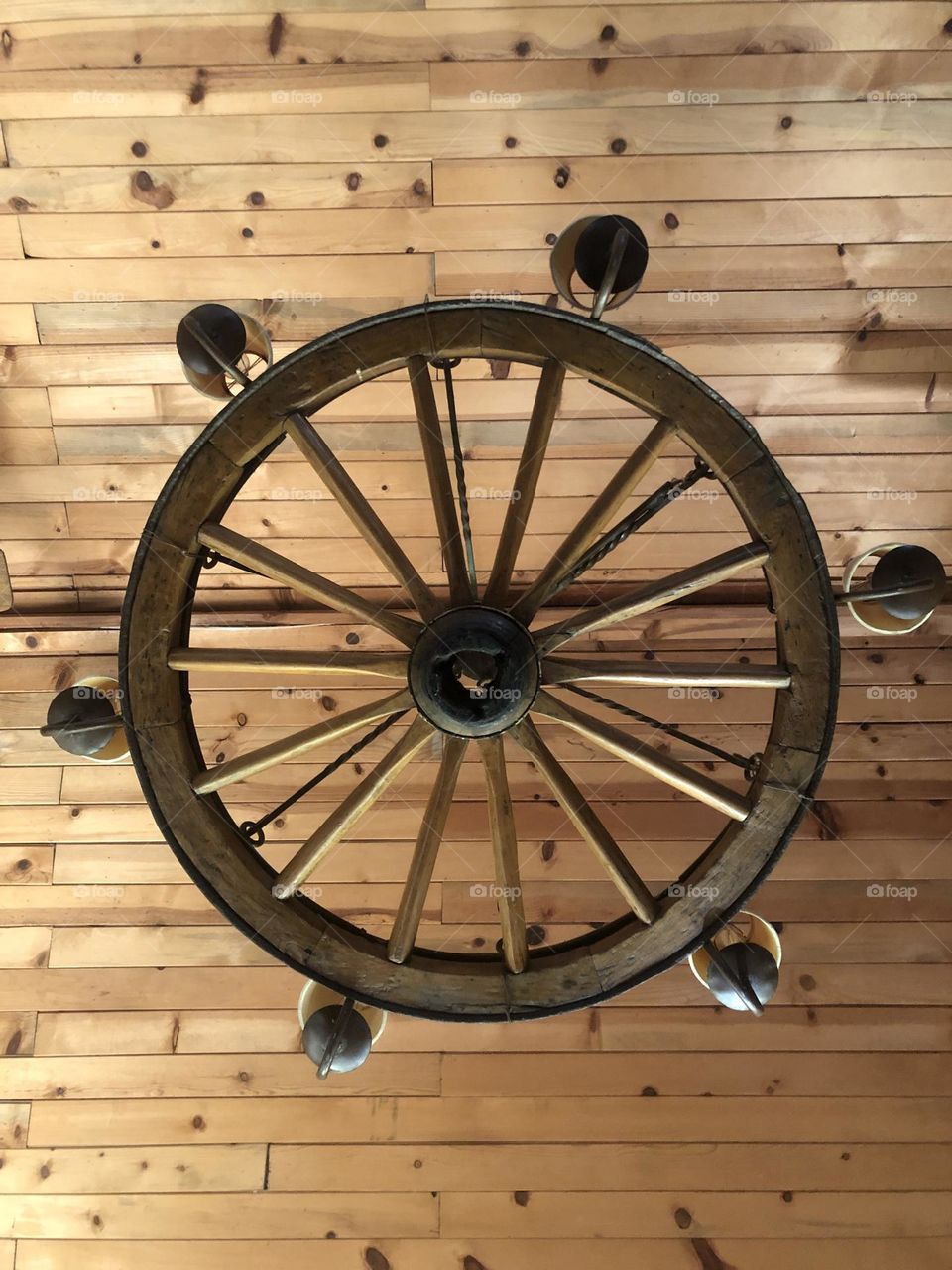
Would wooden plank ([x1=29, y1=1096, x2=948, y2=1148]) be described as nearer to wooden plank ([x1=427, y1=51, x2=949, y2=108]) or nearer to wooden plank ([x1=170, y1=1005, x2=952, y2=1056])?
wooden plank ([x1=170, y1=1005, x2=952, y2=1056])

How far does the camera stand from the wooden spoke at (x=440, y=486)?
1.96 meters

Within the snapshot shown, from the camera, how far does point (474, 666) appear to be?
1996 millimetres

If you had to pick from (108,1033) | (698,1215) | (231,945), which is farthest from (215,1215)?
(698,1215)

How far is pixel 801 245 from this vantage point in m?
3.25

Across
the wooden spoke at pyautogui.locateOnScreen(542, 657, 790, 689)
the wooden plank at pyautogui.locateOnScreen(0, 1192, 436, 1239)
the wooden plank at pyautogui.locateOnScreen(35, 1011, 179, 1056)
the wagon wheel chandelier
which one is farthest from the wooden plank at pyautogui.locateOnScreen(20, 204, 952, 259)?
the wooden plank at pyautogui.locateOnScreen(0, 1192, 436, 1239)

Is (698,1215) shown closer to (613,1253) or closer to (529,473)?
(613,1253)

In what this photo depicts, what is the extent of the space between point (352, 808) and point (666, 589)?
82 cm

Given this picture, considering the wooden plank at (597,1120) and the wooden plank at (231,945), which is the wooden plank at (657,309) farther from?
the wooden plank at (597,1120)

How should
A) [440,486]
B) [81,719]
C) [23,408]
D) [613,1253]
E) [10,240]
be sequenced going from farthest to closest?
[613,1253], [23,408], [10,240], [81,719], [440,486]

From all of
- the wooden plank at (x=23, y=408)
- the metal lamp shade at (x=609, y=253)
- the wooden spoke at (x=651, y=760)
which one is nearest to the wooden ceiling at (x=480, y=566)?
the wooden plank at (x=23, y=408)

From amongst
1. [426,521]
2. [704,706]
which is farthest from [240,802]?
[704,706]

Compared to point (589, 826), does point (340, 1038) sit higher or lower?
lower

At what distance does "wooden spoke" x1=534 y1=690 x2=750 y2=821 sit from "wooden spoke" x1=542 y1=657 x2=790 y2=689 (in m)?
0.07

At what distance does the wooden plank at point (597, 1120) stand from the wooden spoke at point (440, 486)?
8.51ft
